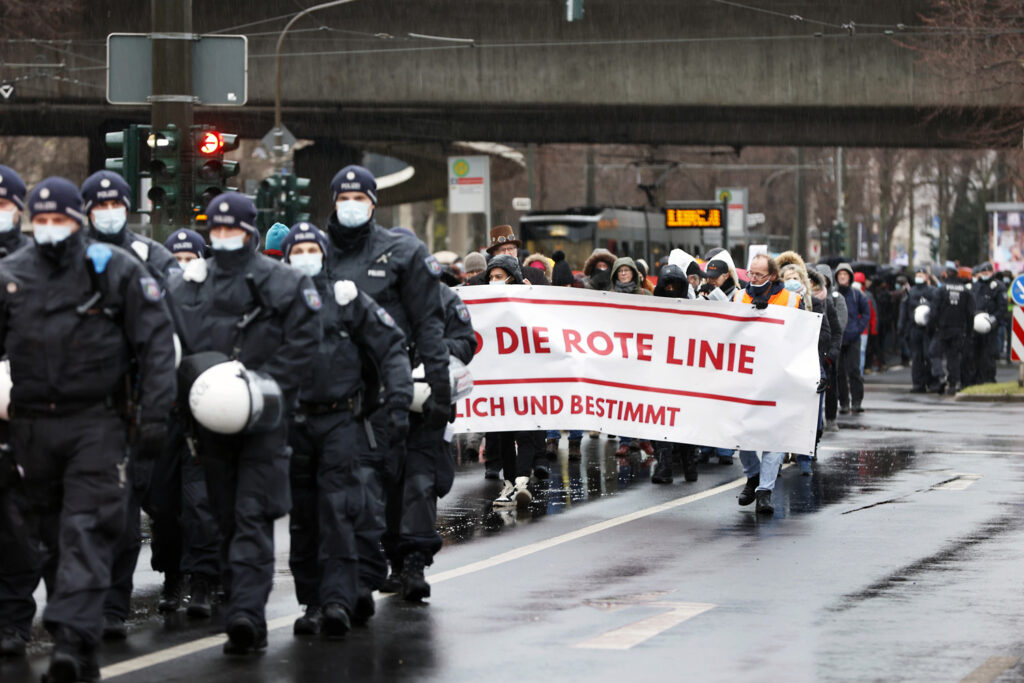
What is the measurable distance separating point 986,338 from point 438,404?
22622 mm

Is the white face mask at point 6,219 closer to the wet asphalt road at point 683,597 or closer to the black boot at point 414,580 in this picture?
the wet asphalt road at point 683,597

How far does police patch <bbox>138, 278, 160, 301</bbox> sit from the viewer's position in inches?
306

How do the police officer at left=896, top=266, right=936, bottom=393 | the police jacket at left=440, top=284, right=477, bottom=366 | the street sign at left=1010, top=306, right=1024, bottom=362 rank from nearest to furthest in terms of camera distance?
the police jacket at left=440, top=284, right=477, bottom=366 < the street sign at left=1010, top=306, right=1024, bottom=362 < the police officer at left=896, top=266, right=936, bottom=393

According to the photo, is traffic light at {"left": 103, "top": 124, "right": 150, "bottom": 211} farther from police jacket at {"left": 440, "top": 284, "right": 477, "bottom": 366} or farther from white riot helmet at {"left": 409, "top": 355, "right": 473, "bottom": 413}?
white riot helmet at {"left": 409, "top": 355, "right": 473, "bottom": 413}

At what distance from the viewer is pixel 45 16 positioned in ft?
111

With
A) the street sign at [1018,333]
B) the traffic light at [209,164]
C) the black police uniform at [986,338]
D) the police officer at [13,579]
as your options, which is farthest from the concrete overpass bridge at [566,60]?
the police officer at [13,579]

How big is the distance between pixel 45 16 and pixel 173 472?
1013 inches

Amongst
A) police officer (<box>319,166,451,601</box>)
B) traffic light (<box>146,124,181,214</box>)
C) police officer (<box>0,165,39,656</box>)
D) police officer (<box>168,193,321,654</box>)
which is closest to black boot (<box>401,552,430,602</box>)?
police officer (<box>319,166,451,601</box>)

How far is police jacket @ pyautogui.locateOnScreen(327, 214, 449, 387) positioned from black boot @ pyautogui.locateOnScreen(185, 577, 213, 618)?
1.46 metres

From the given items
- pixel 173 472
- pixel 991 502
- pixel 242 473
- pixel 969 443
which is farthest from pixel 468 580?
pixel 969 443

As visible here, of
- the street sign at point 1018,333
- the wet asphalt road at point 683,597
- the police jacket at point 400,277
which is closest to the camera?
the wet asphalt road at point 683,597

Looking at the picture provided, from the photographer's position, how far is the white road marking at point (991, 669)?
7.59 metres

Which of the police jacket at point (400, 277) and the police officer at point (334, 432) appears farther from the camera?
the police jacket at point (400, 277)

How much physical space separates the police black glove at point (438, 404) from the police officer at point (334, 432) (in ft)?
2.02
